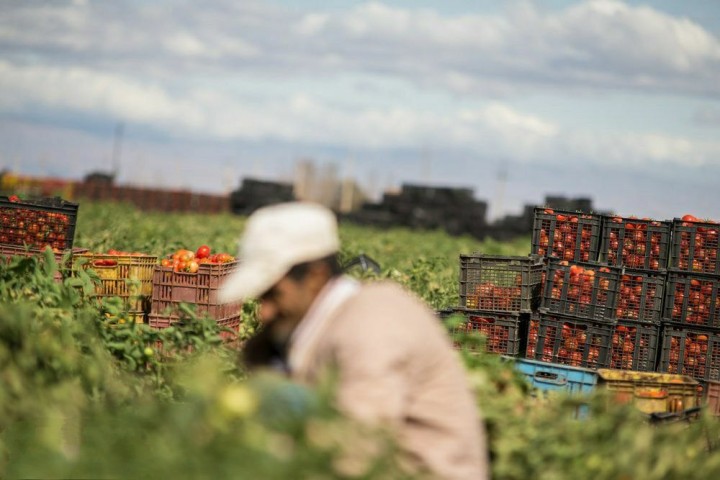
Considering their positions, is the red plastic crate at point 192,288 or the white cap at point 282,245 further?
the red plastic crate at point 192,288

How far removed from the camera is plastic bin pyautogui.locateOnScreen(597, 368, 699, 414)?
259 inches

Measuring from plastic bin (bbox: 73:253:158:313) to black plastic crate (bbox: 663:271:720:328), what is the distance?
14.9ft

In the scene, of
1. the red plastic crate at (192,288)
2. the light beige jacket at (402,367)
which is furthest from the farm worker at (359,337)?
the red plastic crate at (192,288)

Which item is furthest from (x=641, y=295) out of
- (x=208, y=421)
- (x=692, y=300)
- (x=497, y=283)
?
(x=208, y=421)

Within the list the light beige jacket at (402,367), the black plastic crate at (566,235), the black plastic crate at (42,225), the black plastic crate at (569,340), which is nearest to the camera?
the light beige jacket at (402,367)

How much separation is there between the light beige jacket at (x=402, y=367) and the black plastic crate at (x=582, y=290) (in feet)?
18.7

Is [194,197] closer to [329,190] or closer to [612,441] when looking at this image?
[329,190]

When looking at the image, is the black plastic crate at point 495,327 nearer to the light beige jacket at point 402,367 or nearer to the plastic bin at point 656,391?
the plastic bin at point 656,391

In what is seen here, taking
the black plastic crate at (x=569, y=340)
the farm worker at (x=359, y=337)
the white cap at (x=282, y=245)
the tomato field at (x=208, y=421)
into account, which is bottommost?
the black plastic crate at (x=569, y=340)

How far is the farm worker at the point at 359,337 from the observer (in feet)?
11.2

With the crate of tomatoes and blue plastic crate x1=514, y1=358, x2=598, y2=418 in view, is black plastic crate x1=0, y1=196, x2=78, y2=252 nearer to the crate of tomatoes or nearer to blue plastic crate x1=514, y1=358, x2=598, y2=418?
the crate of tomatoes

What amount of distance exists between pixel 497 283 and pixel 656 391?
9.54 ft

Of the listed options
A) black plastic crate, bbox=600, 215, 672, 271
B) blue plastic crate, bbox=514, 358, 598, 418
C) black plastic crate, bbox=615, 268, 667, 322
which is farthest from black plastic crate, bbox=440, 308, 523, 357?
blue plastic crate, bbox=514, 358, 598, 418

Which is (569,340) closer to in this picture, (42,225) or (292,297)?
(42,225)
